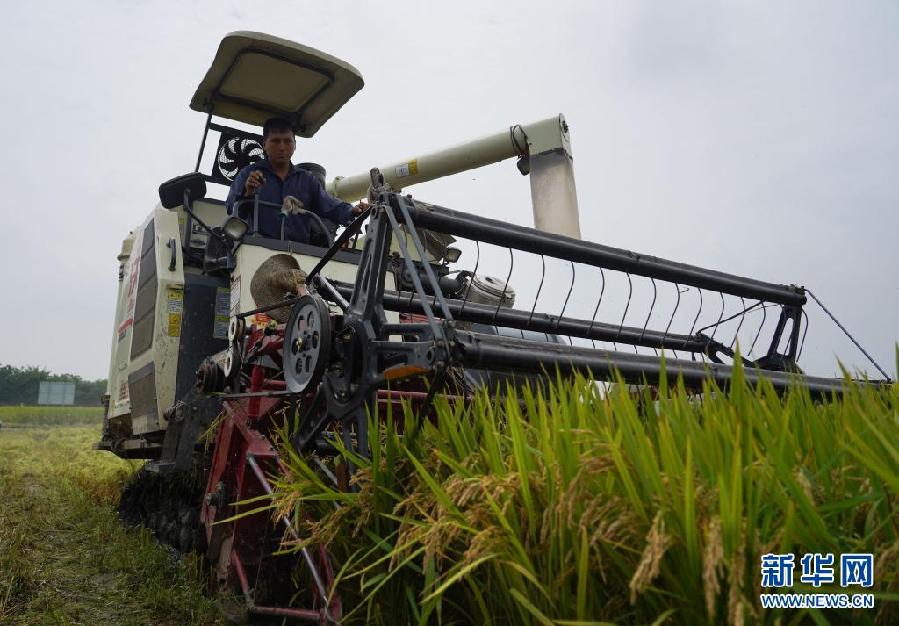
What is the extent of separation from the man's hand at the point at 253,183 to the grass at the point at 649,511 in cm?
310

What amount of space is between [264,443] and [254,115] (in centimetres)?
396

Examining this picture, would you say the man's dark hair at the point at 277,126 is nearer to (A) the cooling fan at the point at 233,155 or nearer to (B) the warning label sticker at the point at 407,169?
(A) the cooling fan at the point at 233,155

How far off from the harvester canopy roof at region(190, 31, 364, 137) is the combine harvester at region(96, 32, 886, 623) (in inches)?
0.6

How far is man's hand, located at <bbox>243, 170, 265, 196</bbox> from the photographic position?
475cm

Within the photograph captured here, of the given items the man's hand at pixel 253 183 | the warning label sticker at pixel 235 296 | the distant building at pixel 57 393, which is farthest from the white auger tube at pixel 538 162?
the distant building at pixel 57 393

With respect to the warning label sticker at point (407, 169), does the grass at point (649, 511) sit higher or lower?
lower

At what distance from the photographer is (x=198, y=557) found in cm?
360

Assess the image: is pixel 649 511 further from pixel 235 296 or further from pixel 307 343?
pixel 235 296

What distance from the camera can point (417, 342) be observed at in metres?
2.19

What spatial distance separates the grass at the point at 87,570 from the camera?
310 centimetres

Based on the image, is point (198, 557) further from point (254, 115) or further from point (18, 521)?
point (254, 115)

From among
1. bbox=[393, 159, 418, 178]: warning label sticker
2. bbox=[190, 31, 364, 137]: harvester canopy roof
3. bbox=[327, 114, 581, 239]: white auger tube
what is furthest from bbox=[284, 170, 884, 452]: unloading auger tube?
bbox=[393, 159, 418, 178]: warning label sticker

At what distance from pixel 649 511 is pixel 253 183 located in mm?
3932

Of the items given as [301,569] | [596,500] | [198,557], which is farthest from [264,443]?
[596,500]
